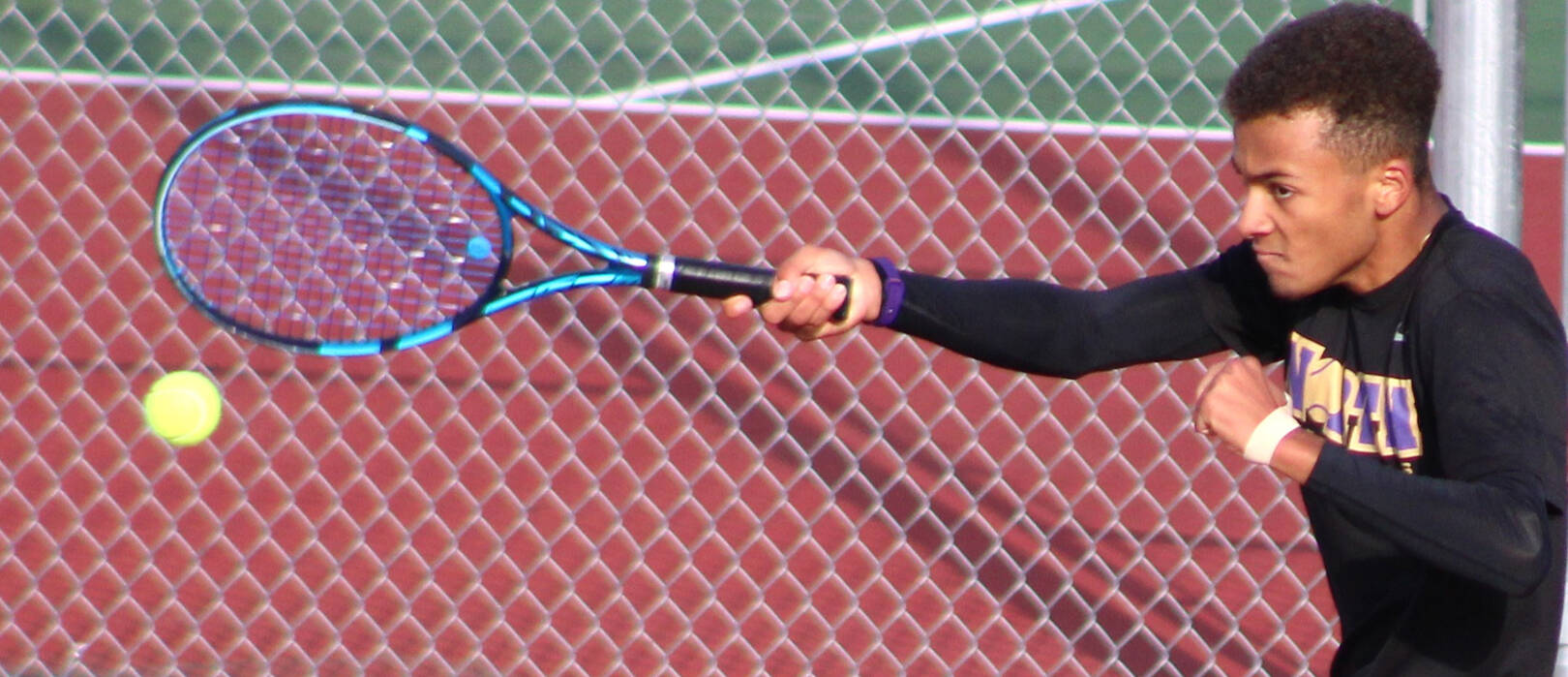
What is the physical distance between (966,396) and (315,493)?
195 centimetres

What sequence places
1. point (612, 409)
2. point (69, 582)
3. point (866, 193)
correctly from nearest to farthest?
point (69, 582)
point (612, 409)
point (866, 193)

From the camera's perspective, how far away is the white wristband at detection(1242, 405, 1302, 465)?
1.65m

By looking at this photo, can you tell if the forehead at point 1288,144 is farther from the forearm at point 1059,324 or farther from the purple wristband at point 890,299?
the purple wristband at point 890,299

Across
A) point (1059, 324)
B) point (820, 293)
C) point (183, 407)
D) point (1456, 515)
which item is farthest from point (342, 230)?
point (183, 407)

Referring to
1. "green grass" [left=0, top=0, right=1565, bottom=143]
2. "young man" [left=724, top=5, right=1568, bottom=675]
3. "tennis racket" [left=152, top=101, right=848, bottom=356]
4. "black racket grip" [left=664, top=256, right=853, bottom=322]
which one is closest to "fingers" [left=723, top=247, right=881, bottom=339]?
"black racket grip" [left=664, top=256, right=853, bottom=322]

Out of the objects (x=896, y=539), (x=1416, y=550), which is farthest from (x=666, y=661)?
(x=1416, y=550)

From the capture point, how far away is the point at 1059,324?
2111 mm

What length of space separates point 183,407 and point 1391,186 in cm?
393

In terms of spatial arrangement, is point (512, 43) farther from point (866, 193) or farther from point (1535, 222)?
point (1535, 222)

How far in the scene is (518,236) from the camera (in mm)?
5008

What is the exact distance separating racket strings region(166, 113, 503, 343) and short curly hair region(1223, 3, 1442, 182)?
50.8 inches

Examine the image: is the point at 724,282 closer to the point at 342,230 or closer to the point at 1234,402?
the point at 1234,402

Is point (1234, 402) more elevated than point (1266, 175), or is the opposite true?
point (1266, 175)

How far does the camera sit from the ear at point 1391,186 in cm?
171
